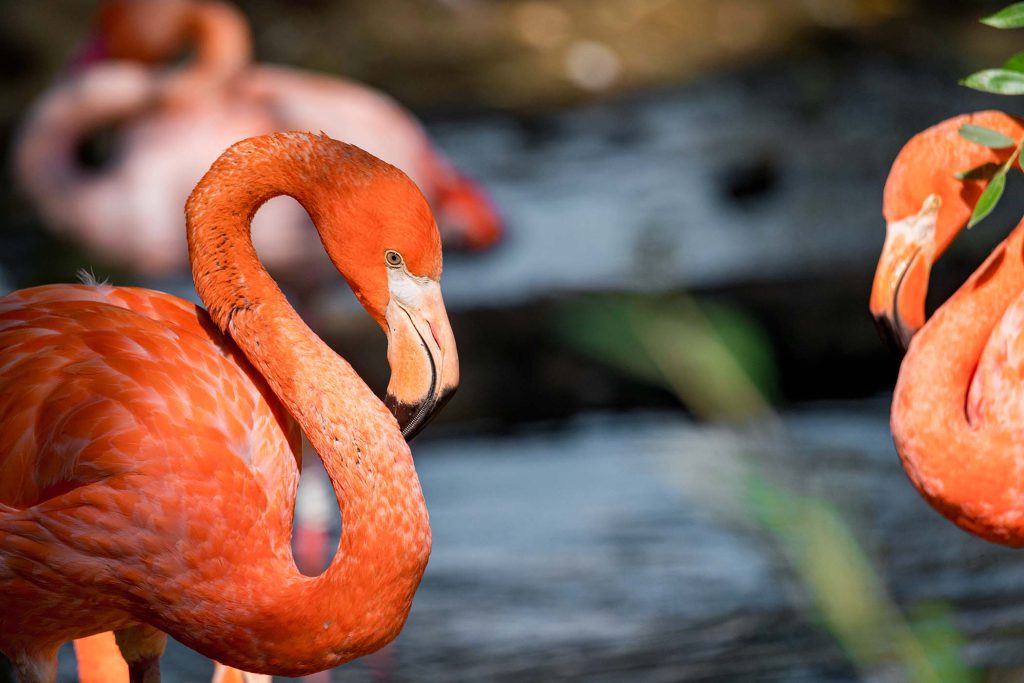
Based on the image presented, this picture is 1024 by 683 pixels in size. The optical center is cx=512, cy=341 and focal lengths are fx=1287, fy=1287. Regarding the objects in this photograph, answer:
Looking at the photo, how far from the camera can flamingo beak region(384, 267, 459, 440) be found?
6.00ft

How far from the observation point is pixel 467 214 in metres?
4.67

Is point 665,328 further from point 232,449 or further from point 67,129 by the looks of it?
point 67,129

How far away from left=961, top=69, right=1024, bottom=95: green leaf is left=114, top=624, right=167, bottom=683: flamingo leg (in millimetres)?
1543

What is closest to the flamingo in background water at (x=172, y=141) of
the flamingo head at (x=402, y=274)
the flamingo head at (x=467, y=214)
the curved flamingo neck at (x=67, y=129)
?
the curved flamingo neck at (x=67, y=129)

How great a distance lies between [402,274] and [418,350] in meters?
0.11

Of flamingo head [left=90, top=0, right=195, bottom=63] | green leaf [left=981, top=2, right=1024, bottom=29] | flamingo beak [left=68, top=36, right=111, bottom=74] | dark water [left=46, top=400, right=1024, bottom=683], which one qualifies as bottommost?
dark water [left=46, top=400, right=1024, bottom=683]

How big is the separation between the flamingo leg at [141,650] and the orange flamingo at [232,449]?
19cm

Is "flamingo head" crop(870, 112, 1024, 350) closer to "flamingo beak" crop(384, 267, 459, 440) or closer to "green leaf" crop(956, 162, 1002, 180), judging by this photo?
"green leaf" crop(956, 162, 1002, 180)

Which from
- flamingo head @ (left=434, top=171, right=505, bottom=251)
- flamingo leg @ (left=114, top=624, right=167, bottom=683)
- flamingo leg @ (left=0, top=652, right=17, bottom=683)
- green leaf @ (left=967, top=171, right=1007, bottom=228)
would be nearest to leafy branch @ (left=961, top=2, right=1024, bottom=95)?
green leaf @ (left=967, top=171, right=1007, bottom=228)

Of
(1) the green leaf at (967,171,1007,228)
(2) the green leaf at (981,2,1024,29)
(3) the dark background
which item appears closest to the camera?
(3) the dark background

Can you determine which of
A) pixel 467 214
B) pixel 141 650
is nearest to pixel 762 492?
pixel 141 650

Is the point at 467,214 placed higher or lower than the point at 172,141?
lower

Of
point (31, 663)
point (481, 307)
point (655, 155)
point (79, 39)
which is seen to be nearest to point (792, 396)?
point (481, 307)

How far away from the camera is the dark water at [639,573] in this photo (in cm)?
289
